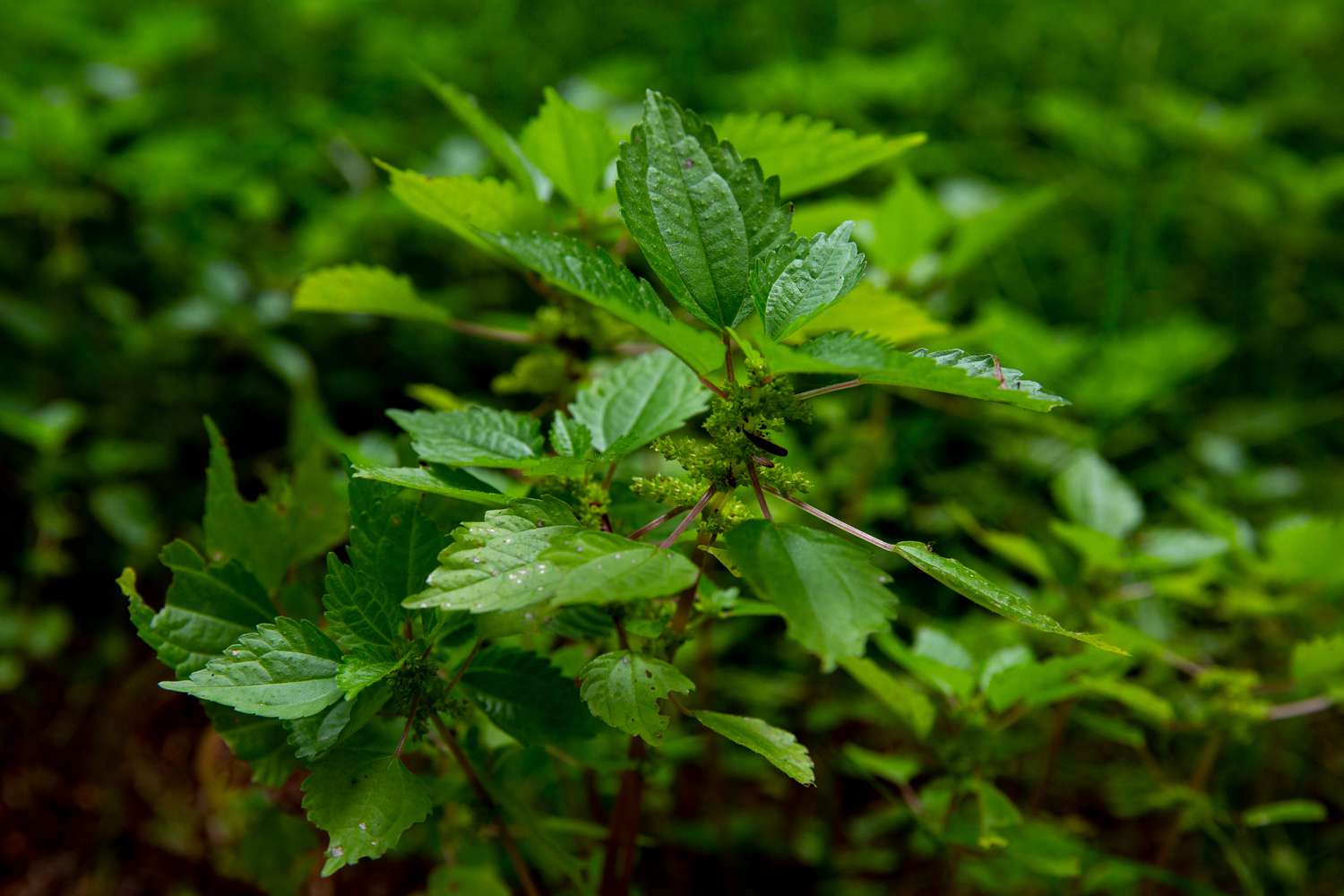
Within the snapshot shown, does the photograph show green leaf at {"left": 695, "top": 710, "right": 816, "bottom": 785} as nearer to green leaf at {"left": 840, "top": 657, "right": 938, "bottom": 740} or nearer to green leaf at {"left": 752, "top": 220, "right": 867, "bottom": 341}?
green leaf at {"left": 840, "top": 657, "right": 938, "bottom": 740}

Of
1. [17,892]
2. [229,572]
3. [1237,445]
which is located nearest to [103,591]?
[17,892]

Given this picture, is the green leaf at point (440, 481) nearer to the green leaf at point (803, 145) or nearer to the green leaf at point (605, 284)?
the green leaf at point (605, 284)

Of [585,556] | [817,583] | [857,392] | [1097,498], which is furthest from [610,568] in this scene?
[857,392]

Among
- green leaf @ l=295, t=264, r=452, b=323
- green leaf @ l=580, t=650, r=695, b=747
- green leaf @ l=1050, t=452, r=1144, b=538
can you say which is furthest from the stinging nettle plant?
green leaf @ l=1050, t=452, r=1144, b=538

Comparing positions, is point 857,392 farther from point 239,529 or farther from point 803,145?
point 239,529

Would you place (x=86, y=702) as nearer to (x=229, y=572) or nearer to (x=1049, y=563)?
(x=229, y=572)

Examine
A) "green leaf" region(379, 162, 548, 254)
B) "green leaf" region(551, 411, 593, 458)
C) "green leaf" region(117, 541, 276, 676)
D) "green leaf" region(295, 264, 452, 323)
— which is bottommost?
"green leaf" region(117, 541, 276, 676)
